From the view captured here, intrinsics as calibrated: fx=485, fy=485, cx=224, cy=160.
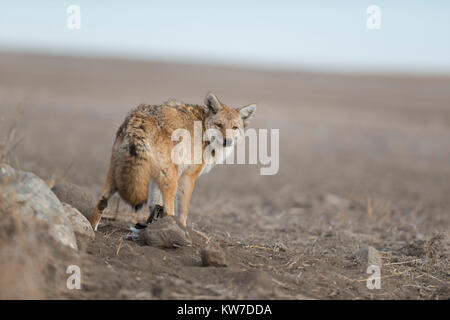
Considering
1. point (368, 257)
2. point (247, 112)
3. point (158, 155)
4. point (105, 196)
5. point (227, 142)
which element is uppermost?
point (247, 112)

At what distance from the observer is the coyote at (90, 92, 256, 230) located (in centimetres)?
617

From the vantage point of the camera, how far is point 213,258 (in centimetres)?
573

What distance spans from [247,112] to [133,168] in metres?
2.85

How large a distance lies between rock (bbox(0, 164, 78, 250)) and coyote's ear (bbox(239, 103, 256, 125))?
3608 millimetres

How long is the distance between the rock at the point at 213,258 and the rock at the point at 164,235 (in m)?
0.68

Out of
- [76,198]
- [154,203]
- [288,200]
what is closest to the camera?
[154,203]

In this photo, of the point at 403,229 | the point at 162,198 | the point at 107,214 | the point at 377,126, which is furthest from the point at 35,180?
the point at 377,126

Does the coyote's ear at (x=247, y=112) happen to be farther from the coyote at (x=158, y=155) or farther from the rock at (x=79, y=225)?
the rock at (x=79, y=225)

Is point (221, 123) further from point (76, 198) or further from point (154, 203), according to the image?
point (76, 198)

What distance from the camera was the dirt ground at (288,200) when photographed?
5.49 meters
